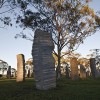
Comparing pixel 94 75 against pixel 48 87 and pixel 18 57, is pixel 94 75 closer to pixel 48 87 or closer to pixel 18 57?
pixel 18 57

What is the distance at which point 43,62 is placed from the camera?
16.1 meters

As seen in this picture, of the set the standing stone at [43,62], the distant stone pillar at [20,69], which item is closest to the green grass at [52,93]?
the standing stone at [43,62]

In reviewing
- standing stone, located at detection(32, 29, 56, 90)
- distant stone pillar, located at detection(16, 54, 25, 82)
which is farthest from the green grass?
distant stone pillar, located at detection(16, 54, 25, 82)

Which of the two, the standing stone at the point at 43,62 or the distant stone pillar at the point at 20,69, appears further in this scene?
the distant stone pillar at the point at 20,69

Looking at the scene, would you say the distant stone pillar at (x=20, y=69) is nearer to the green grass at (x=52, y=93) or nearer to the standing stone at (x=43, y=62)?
the standing stone at (x=43, y=62)

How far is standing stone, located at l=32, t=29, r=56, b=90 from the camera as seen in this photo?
15.9m

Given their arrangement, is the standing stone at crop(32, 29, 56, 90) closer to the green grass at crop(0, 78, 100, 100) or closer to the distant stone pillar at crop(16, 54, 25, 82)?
the green grass at crop(0, 78, 100, 100)

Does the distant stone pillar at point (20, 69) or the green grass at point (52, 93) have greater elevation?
the distant stone pillar at point (20, 69)

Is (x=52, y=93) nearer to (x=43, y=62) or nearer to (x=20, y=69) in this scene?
(x=43, y=62)

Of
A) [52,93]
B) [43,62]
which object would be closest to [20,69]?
[43,62]

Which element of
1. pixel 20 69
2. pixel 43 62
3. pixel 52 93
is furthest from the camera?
pixel 20 69

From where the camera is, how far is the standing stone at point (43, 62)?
1594 centimetres

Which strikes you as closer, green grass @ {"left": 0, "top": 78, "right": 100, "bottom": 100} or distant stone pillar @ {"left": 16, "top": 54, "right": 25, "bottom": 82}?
green grass @ {"left": 0, "top": 78, "right": 100, "bottom": 100}

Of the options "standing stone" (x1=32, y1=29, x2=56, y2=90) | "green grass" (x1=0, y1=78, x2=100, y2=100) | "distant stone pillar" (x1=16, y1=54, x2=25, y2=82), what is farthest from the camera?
"distant stone pillar" (x1=16, y1=54, x2=25, y2=82)
